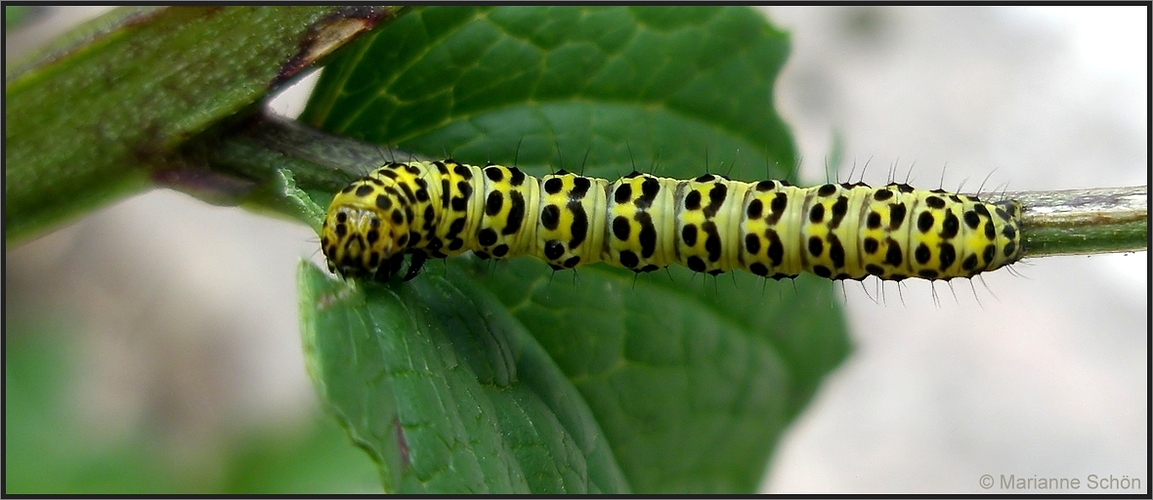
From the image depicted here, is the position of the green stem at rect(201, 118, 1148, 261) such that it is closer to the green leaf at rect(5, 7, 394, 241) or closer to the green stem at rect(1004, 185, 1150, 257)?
the green stem at rect(1004, 185, 1150, 257)

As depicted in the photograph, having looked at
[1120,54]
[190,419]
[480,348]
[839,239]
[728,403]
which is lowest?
[190,419]

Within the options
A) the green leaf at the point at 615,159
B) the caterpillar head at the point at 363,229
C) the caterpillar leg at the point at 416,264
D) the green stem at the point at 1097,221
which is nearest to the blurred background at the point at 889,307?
the green leaf at the point at 615,159

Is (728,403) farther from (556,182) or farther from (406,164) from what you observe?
(406,164)

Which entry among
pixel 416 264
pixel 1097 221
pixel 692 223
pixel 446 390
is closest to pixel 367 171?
pixel 416 264

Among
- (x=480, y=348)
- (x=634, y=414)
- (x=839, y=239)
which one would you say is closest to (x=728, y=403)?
(x=634, y=414)

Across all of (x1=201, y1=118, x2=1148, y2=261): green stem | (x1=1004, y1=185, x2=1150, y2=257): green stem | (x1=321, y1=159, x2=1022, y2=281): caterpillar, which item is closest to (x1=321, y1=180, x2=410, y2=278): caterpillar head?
(x1=321, y1=159, x2=1022, y2=281): caterpillar

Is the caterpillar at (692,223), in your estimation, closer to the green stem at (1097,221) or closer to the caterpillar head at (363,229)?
the caterpillar head at (363,229)
